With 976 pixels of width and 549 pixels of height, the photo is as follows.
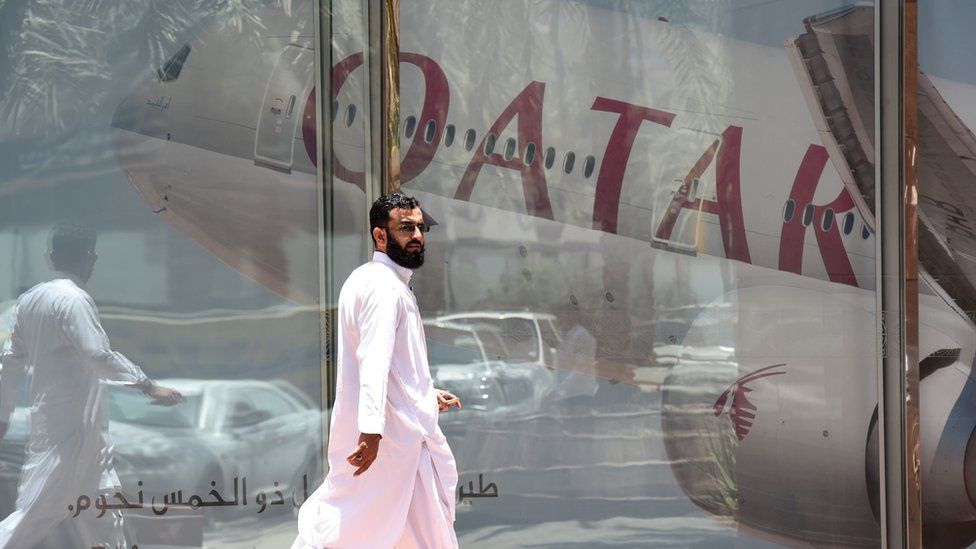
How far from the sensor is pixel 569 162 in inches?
218

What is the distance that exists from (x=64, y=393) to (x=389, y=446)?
2.03 metres

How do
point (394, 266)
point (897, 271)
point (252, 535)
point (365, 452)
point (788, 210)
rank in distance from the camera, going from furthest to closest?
point (252, 535), point (788, 210), point (897, 271), point (394, 266), point (365, 452)

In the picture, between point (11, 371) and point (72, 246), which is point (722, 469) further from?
point (11, 371)

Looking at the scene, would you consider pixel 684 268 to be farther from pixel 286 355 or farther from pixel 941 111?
pixel 286 355

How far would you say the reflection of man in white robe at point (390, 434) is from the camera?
4.17 m

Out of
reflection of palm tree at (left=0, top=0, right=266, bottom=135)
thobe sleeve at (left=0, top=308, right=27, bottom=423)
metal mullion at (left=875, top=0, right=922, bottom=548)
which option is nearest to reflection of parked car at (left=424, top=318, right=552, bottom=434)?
metal mullion at (left=875, top=0, right=922, bottom=548)

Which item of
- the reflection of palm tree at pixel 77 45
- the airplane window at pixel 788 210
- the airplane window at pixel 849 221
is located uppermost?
the reflection of palm tree at pixel 77 45

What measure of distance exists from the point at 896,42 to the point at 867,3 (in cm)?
22

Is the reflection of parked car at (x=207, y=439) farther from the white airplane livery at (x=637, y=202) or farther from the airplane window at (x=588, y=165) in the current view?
the airplane window at (x=588, y=165)

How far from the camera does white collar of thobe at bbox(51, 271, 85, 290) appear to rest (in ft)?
18.1

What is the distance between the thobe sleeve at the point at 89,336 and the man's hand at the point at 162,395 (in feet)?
0.56

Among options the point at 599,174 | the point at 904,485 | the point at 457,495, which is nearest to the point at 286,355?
the point at 457,495

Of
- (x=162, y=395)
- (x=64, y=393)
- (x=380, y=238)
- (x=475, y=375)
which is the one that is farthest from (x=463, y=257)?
(x=64, y=393)

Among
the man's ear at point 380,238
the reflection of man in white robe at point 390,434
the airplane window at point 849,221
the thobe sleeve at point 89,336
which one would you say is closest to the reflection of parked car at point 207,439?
the thobe sleeve at point 89,336
